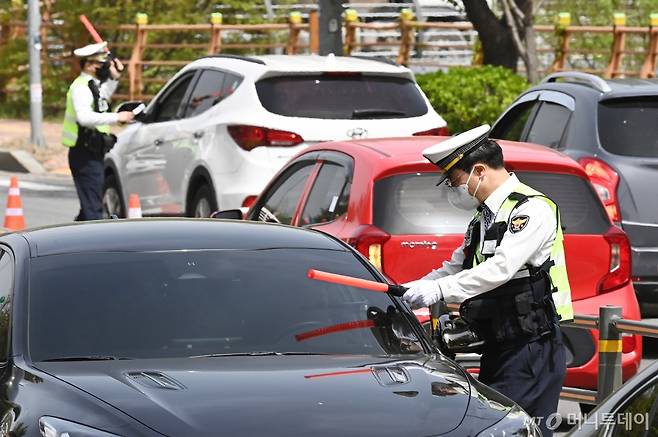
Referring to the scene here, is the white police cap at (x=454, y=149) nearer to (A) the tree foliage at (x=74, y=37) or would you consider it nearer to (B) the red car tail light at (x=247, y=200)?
(B) the red car tail light at (x=247, y=200)

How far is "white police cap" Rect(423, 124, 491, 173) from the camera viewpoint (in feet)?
20.0

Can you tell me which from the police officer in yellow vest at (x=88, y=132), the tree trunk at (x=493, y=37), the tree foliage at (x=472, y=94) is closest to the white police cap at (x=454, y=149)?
the police officer in yellow vest at (x=88, y=132)

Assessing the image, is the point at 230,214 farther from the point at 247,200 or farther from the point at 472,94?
the point at 472,94

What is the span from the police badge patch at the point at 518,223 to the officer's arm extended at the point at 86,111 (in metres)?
8.43

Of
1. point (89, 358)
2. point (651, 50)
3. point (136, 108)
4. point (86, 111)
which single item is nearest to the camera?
point (89, 358)

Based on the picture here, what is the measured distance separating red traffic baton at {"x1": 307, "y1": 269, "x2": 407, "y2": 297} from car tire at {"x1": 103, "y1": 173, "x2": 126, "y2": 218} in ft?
31.4

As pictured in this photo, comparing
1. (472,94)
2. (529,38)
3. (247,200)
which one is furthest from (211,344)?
(529,38)

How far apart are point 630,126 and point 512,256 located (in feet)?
16.1

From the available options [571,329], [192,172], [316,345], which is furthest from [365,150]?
[192,172]

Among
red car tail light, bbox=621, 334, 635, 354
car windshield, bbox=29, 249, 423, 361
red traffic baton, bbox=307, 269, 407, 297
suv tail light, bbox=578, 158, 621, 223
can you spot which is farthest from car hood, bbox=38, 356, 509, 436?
suv tail light, bbox=578, 158, 621, 223

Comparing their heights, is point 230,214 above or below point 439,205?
below

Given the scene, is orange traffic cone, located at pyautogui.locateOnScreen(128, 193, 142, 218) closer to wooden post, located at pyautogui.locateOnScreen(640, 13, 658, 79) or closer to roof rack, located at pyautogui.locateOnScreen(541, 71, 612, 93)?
roof rack, located at pyautogui.locateOnScreen(541, 71, 612, 93)

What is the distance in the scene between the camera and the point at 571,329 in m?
7.92

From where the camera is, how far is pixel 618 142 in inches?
414
